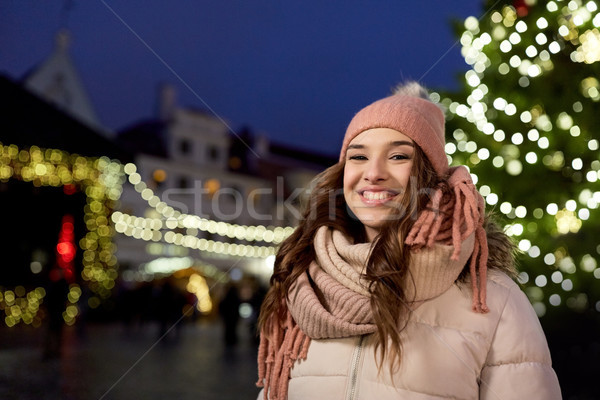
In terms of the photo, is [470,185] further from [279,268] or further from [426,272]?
[279,268]

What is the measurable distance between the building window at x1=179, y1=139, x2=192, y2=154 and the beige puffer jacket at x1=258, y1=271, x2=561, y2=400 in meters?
38.7

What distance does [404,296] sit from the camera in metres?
2.12

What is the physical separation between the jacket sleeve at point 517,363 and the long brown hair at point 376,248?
1.05ft

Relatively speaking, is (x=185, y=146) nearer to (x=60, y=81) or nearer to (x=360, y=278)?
(x=60, y=81)

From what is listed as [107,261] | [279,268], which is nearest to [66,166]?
[107,261]

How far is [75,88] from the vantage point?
32.3 meters

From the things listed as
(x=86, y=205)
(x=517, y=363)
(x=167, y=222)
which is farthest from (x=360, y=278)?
(x=167, y=222)

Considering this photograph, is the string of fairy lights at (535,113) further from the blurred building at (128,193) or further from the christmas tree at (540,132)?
the blurred building at (128,193)

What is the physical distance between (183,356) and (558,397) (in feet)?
38.5

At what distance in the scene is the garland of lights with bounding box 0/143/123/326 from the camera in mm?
15227

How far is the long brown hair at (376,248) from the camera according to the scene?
2.06m

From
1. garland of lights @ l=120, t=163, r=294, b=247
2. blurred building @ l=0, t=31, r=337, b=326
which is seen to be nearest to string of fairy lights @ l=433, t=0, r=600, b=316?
blurred building @ l=0, t=31, r=337, b=326

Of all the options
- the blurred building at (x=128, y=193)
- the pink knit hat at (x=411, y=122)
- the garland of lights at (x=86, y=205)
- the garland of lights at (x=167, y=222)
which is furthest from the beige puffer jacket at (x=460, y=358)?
the garland of lights at (x=167, y=222)

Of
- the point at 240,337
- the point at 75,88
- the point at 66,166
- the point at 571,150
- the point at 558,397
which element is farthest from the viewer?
the point at 75,88
